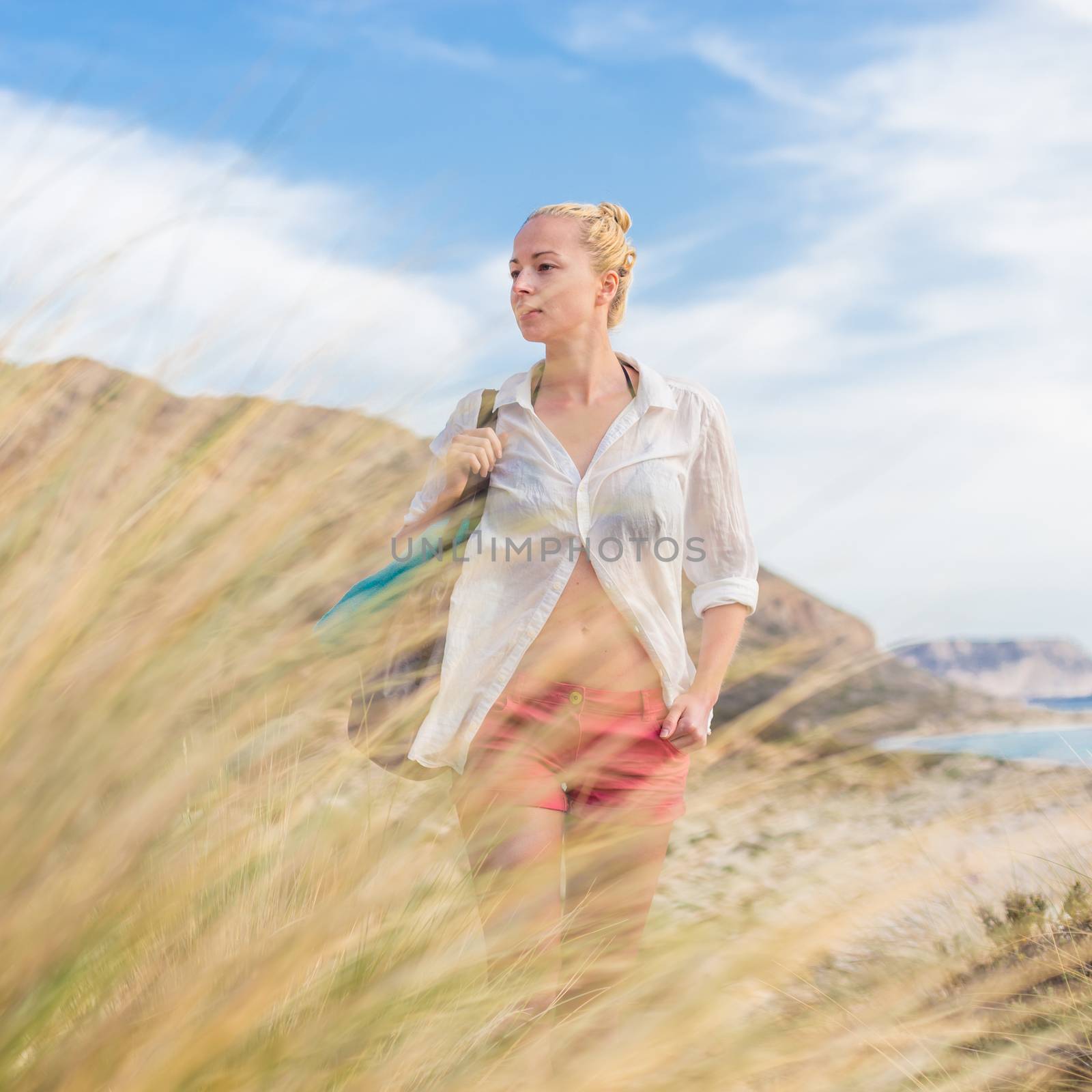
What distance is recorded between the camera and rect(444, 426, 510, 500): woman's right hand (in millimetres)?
2068

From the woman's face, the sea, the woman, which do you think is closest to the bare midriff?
the woman

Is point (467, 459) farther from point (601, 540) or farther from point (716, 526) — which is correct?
point (716, 526)

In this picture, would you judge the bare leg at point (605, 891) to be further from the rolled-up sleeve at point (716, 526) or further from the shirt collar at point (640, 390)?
the shirt collar at point (640, 390)

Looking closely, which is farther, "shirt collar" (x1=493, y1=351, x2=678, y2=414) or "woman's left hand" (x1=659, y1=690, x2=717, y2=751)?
"shirt collar" (x1=493, y1=351, x2=678, y2=414)

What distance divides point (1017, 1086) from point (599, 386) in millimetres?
1562

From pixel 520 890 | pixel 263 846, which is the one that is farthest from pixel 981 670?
pixel 263 846

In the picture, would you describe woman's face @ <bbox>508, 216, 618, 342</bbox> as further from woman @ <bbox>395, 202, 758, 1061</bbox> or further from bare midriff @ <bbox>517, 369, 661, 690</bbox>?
bare midriff @ <bbox>517, 369, 661, 690</bbox>

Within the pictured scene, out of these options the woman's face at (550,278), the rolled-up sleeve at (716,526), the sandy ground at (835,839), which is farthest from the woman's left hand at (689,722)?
the woman's face at (550,278)

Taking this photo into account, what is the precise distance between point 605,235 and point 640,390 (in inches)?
12.6

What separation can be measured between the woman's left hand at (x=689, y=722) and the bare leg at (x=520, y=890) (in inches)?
9.9

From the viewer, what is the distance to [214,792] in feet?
4.21

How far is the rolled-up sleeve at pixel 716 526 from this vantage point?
2.18 meters

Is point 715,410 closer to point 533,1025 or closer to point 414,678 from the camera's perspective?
point 414,678

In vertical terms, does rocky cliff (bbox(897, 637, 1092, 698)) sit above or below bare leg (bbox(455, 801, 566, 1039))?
above
